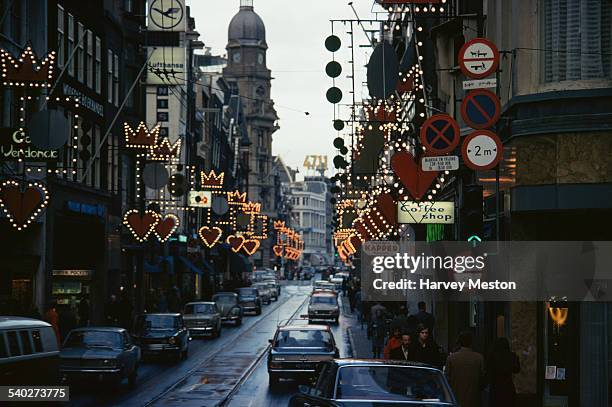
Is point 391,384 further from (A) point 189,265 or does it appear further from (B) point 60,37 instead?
(A) point 189,265

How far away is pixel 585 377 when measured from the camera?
21.0 meters

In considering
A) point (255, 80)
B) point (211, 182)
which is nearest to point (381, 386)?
point (211, 182)

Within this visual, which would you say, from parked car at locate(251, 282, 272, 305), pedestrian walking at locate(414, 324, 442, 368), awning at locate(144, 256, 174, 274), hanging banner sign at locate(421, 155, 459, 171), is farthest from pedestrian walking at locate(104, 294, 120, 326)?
parked car at locate(251, 282, 272, 305)

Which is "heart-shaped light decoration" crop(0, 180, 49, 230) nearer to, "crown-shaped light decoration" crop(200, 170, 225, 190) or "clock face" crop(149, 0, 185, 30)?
"clock face" crop(149, 0, 185, 30)

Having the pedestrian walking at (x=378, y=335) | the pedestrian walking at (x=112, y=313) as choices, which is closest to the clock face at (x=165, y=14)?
the pedestrian walking at (x=112, y=313)

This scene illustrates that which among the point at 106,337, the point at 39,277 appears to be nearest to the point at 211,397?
the point at 106,337

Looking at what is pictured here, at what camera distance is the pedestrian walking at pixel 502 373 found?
17.1 m

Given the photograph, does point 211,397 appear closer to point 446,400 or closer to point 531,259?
point 531,259

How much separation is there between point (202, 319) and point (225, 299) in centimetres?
1163

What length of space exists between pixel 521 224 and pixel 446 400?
30.0 ft

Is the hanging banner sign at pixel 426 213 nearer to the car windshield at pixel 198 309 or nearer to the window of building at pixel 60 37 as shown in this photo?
the window of building at pixel 60 37

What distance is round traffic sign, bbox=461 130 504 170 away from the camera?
810 inches

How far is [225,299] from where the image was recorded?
60.0 meters

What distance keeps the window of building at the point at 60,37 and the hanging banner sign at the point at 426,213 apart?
684 inches
